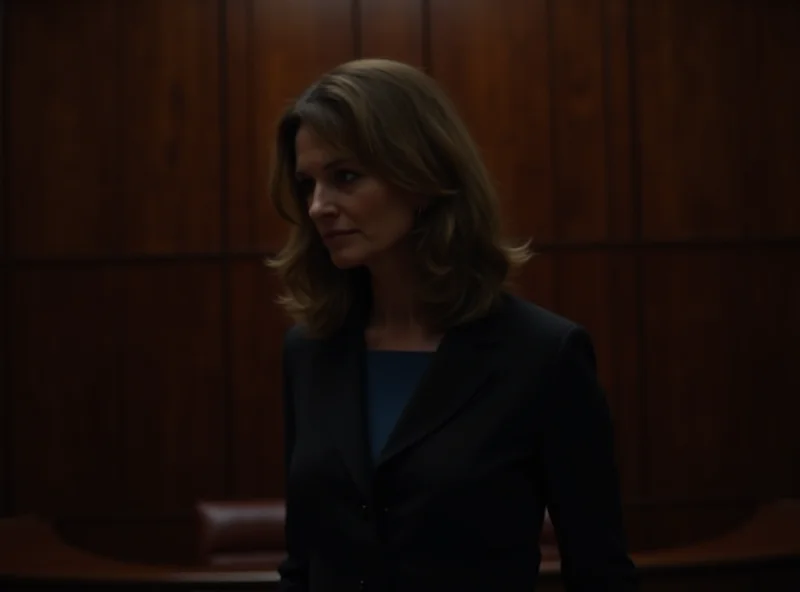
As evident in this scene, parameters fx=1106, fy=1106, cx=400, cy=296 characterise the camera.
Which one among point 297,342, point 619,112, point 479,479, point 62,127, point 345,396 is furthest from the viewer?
point 62,127

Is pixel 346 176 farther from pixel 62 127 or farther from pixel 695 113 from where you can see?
pixel 62 127

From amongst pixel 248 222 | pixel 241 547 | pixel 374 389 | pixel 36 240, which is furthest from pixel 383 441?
pixel 36 240

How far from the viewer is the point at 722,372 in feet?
17.4

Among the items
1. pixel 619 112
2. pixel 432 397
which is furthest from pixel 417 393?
pixel 619 112

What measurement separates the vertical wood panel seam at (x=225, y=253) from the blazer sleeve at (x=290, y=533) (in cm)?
374

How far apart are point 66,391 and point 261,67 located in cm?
183

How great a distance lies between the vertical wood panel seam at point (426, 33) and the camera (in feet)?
17.4

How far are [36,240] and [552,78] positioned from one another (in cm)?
262

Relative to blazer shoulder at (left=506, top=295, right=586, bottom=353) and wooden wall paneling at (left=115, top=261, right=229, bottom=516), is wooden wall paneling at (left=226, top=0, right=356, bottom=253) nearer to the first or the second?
wooden wall paneling at (left=115, top=261, right=229, bottom=516)

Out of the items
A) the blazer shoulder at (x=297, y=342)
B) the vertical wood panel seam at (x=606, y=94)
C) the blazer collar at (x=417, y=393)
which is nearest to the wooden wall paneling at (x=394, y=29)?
the vertical wood panel seam at (x=606, y=94)

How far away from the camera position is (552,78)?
17.4 ft

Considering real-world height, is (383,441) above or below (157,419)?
above

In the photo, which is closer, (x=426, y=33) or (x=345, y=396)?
(x=345, y=396)

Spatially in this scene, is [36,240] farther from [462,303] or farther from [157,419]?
[462,303]
